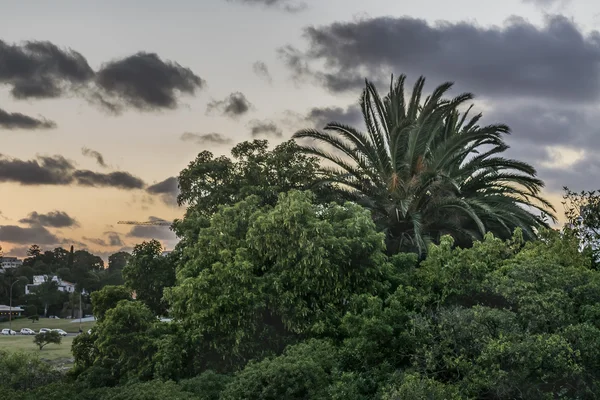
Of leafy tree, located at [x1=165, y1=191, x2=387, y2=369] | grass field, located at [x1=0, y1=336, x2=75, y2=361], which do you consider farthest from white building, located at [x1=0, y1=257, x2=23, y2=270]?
leafy tree, located at [x1=165, y1=191, x2=387, y2=369]

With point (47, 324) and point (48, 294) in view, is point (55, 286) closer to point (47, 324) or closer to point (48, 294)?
point (48, 294)

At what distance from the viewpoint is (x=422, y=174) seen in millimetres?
24469

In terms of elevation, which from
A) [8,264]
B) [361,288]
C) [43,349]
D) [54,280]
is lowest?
[43,349]

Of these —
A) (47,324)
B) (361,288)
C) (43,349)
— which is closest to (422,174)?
(361,288)

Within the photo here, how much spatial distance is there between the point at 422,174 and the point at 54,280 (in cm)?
9258

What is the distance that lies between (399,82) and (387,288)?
9598mm

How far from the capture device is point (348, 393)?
16.9 m

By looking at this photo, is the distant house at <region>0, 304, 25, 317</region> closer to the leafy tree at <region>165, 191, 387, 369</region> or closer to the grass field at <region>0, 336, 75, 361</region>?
the grass field at <region>0, 336, 75, 361</region>

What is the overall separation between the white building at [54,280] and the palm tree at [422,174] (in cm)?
8620

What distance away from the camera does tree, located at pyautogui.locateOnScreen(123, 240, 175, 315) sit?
2759 cm

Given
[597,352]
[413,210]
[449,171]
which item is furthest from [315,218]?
[597,352]

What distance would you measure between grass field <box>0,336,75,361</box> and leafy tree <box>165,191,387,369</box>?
24.9 meters

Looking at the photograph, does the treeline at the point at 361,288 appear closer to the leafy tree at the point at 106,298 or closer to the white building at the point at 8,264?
the leafy tree at the point at 106,298

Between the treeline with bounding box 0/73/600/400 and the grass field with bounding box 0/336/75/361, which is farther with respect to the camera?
the grass field with bounding box 0/336/75/361
